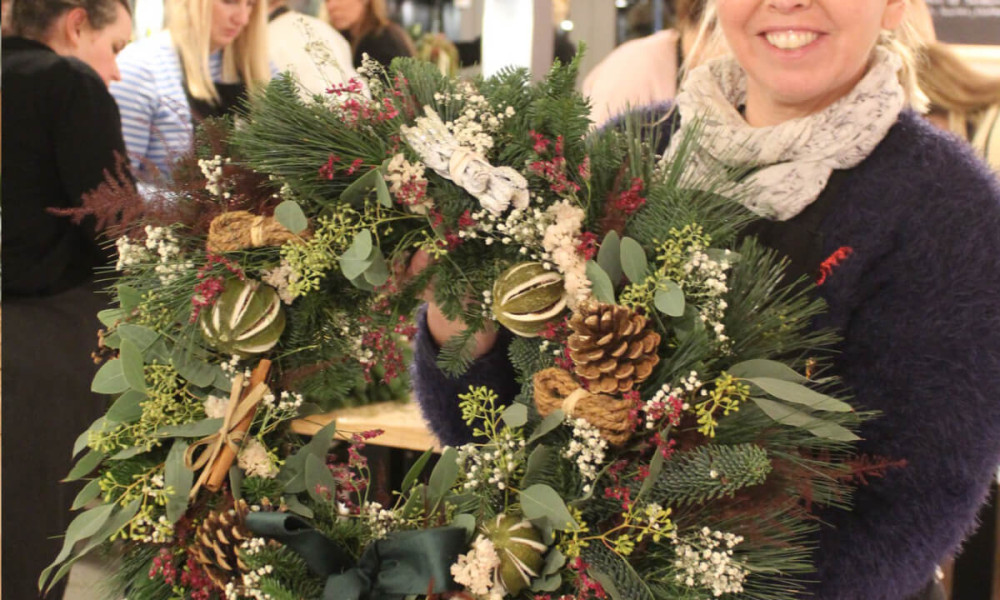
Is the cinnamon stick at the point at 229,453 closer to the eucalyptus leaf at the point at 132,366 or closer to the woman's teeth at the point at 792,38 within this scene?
the eucalyptus leaf at the point at 132,366

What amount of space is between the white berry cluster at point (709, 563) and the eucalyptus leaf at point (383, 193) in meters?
0.41

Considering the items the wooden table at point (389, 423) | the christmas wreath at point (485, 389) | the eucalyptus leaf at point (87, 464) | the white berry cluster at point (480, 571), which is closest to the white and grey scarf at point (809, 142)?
the christmas wreath at point (485, 389)

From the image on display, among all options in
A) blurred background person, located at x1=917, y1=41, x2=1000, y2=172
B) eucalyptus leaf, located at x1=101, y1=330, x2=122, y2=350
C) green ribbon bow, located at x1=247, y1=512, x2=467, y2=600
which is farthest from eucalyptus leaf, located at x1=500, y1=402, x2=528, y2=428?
blurred background person, located at x1=917, y1=41, x2=1000, y2=172

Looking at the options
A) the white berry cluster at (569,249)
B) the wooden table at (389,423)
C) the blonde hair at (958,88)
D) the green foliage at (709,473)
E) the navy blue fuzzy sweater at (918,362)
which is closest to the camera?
the green foliage at (709,473)

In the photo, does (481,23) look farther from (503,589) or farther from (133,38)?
(503,589)

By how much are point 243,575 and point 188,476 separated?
5.0 inches

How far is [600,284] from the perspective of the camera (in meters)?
0.89

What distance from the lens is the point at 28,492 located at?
88.1 inches

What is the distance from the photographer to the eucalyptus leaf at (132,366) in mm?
939

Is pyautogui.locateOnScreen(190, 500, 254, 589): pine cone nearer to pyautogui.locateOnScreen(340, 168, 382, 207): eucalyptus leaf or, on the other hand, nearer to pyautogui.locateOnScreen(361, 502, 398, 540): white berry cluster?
pyautogui.locateOnScreen(361, 502, 398, 540): white berry cluster

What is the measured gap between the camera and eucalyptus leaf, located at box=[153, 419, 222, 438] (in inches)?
37.5

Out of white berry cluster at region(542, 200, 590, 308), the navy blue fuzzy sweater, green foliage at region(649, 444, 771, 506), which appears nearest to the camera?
green foliage at region(649, 444, 771, 506)

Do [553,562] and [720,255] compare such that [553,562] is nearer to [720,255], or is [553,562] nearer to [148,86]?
[720,255]

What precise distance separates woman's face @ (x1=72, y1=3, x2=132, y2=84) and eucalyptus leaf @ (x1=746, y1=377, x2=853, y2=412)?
183 centimetres
